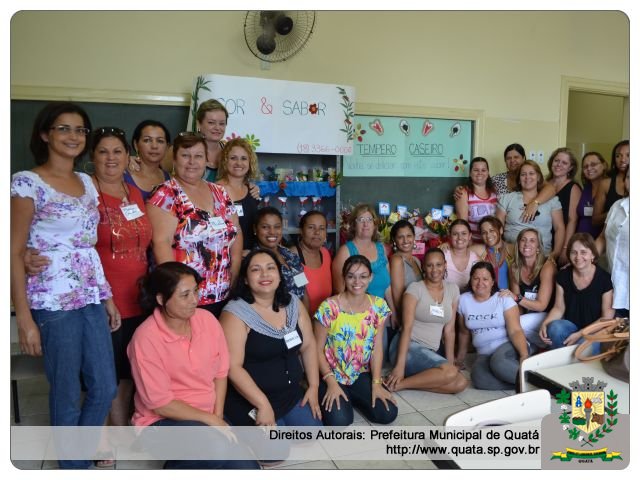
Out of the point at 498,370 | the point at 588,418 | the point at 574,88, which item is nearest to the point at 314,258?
the point at 498,370

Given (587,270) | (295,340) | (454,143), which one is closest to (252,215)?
(295,340)

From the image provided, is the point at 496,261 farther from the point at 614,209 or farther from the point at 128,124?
the point at 128,124

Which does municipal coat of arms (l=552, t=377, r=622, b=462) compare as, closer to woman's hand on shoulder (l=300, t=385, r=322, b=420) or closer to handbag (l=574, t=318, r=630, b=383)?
handbag (l=574, t=318, r=630, b=383)

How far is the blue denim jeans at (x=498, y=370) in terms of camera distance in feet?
10.6

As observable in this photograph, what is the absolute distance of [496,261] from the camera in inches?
150

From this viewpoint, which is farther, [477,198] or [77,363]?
[477,198]

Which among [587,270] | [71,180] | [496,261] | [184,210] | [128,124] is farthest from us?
[128,124]

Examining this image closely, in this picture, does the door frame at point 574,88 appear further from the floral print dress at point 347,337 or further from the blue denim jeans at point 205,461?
the blue denim jeans at point 205,461

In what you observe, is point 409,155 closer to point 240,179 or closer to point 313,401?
point 240,179

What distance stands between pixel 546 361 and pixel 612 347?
9.8 inches

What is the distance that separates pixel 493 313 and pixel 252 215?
167 centimetres

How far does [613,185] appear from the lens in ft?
12.5

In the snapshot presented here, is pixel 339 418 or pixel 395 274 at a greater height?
pixel 395 274

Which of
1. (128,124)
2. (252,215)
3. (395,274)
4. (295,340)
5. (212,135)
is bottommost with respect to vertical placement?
(295,340)
